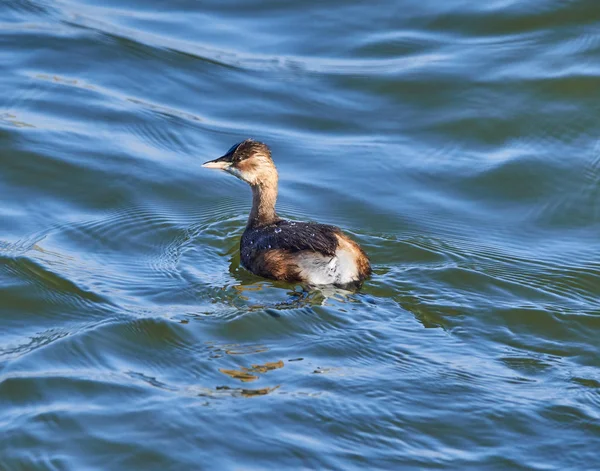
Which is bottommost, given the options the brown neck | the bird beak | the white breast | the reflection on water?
the reflection on water

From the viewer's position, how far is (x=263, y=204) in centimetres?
872

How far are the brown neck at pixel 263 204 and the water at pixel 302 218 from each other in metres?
0.30

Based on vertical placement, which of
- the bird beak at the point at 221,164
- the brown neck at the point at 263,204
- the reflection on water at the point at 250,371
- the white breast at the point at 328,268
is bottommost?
the reflection on water at the point at 250,371

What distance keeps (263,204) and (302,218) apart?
0.58 meters

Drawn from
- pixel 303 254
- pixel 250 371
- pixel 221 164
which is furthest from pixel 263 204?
pixel 250 371

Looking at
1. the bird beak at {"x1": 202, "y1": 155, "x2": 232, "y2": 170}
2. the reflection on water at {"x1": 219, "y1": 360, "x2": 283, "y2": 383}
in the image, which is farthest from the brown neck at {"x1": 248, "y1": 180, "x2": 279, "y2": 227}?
the reflection on water at {"x1": 219, "y1": 360, "x2": 283, "y2": 383}

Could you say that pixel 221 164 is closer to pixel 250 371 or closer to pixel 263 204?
pixel 263 204

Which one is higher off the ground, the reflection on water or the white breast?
the white breast

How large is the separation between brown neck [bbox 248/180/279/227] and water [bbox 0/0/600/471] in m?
0.30

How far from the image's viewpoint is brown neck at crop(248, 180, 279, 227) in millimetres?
8680

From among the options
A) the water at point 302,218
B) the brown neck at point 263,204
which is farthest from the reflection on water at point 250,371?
the brown neck at point 263,204

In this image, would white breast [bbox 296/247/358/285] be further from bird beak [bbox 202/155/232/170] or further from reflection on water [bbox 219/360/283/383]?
bird beak [bbox 202/155/232/170]

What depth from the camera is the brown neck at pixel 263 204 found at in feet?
28.5

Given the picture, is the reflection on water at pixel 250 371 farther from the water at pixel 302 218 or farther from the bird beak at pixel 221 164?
the bird beak at pixel 221 164
